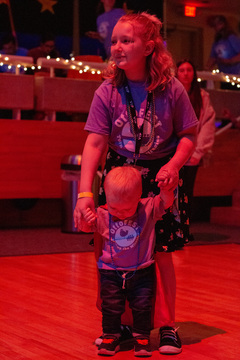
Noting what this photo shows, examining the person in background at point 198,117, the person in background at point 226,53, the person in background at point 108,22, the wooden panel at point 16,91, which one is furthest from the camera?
the person in background at point 226,53

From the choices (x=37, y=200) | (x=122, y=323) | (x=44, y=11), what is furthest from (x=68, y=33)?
(x=122, y=323)

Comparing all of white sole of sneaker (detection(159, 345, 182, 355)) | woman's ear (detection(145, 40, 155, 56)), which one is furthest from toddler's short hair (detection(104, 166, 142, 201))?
white sole of sneaker (detection(159, 345, 182, 355))

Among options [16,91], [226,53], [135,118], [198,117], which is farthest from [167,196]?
[226,53]

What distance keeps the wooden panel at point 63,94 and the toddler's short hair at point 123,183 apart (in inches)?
167

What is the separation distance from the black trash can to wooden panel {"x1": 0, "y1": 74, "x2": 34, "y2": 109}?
0.65 m

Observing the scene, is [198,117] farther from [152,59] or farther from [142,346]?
[142,346]

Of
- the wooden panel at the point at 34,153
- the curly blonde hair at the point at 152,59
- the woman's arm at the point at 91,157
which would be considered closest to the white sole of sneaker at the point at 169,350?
the woman's arm at the point at 91,157

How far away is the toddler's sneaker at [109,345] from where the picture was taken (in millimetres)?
2586

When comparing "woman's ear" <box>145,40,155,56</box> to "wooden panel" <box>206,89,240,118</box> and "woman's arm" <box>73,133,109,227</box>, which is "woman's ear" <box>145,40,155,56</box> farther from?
"wooden panel" <box>206,89,240,118</box>

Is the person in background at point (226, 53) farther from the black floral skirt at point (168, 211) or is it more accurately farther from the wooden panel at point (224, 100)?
the black floral skirt at point (168, 211)

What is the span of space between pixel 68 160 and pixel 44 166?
43 cm

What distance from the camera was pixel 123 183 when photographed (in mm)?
2541

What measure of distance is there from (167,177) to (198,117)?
2875mm

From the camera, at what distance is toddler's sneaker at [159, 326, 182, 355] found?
2.61 metres
